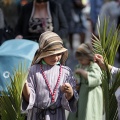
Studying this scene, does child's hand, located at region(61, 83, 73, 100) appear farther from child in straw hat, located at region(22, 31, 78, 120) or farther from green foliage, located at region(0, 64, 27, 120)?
green foliage, located at region(0, 64, 27, 120)


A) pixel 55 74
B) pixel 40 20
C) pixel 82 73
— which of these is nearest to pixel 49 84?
pixel 55 74

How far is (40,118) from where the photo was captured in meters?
4.96

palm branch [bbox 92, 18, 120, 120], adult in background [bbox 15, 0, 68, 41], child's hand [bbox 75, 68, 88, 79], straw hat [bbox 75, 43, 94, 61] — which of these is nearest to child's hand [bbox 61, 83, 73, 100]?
palm branch [bbox 92, 18, 120, 120]

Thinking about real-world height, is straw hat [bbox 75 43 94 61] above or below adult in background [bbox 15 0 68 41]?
above

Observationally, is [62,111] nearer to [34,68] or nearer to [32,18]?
[34,68]

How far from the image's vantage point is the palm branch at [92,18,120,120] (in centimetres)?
509

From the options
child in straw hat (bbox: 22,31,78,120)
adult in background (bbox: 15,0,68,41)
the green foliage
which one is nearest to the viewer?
the green foliage

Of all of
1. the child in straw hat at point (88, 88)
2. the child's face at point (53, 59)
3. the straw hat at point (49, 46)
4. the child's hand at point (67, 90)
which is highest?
the straw hat at point (49, 46)

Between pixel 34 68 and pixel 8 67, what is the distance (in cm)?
81

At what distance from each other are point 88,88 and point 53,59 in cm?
122

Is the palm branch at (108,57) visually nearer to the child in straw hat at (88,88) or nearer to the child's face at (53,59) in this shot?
the child's face at (53,59)

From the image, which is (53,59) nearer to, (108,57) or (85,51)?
(108,57)

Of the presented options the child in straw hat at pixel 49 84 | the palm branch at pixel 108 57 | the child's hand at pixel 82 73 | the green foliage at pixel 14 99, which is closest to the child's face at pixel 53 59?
the child in straw hat at pixel 49 84

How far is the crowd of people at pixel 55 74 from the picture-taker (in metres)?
4.86
